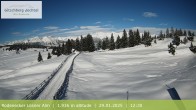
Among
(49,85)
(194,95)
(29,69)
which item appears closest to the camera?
(194,95)

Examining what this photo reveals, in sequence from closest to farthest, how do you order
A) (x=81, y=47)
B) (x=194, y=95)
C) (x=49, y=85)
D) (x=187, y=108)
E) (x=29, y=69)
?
(x=187, y=108) → (x=194, y=95) → (x=49, y=85) → (x=29, y=69) → (x=81, y=47)

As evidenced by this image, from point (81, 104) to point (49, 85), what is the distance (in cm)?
887

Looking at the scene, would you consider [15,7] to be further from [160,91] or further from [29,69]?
[29,69]

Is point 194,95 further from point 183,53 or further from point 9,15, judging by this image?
point 183,53

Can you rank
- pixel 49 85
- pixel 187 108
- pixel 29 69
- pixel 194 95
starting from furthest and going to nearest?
pixel 29 69
pixel 49 85
pixel 194 95
pixel 187 108

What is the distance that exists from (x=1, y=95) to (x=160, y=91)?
31.7 ft

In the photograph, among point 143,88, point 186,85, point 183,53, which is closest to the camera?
point 186,85

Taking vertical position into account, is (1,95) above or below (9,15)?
below

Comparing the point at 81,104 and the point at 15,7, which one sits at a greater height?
the point at 15,7

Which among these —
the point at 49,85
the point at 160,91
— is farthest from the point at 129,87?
the point at 49,85

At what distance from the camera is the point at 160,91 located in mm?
13664

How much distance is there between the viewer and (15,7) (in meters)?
11.7

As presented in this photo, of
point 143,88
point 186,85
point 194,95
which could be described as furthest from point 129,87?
point 194,95

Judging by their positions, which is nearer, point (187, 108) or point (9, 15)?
point (187, 108)
